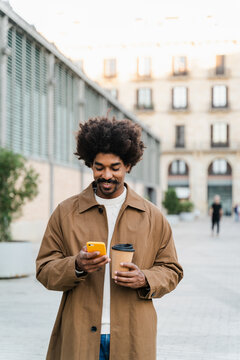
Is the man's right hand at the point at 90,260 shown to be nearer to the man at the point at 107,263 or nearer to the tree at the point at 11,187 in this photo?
the man at the point at 107,263

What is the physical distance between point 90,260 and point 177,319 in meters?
5.18

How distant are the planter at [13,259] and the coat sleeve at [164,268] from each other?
8.22 metres

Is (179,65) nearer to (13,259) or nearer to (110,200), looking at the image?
(13,259)

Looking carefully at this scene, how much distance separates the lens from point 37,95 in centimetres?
2016

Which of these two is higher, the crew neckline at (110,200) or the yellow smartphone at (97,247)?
the crew neckline at (110,200)

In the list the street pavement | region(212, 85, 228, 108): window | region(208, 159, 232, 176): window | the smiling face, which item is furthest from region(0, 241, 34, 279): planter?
region(208, 159, 232, 176): window

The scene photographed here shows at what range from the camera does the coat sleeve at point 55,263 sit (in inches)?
104

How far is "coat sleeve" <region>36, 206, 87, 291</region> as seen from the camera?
8.71 ft

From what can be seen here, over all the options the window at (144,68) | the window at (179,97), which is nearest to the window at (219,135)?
the window at (179,97)

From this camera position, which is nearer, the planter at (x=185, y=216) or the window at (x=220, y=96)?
the planter at (x=185, y=216)

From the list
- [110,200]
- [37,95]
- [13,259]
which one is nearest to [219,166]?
[37,95]

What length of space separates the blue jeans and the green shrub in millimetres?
37458

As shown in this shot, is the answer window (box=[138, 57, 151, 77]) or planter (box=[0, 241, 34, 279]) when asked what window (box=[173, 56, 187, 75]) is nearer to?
window (box=[138, 57, 151, 77])

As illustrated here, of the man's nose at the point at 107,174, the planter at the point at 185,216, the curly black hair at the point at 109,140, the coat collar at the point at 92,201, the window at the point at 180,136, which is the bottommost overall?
the planter at the point at 185,216
